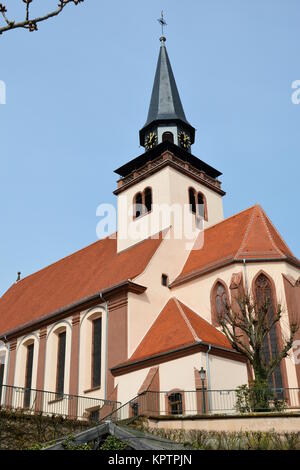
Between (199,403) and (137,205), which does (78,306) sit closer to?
(137,205)

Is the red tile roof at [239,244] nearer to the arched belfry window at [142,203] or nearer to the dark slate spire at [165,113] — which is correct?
the arched belfry window at [142,203]

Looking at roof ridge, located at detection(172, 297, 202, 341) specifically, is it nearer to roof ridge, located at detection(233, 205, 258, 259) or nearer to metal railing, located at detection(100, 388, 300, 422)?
metal railing, located at detection(100, 388, 300, 422)

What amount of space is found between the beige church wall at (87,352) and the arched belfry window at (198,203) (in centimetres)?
807

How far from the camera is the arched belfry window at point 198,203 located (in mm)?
31178

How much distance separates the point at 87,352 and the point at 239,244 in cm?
851

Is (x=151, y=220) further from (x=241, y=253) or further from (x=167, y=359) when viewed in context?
(x=167, y=359)

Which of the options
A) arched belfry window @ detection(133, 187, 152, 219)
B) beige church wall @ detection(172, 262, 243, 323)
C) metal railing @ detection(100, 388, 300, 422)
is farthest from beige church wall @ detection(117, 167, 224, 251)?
metal railing @ detection(100, 388, 300, 422)

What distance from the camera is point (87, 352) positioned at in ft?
86.8

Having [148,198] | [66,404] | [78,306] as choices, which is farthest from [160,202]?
[66,404]

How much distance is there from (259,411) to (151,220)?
13.6 meters

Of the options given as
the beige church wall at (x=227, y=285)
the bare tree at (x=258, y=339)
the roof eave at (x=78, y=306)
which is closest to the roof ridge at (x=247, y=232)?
the beige church wall at (x=227, y=285)

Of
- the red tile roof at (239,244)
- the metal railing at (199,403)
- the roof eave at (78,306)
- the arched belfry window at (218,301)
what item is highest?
the red tile roof at (239,244)

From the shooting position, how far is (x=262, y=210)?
28188 millimetres

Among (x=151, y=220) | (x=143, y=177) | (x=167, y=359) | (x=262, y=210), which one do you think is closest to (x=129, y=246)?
(x=151, y=220)
